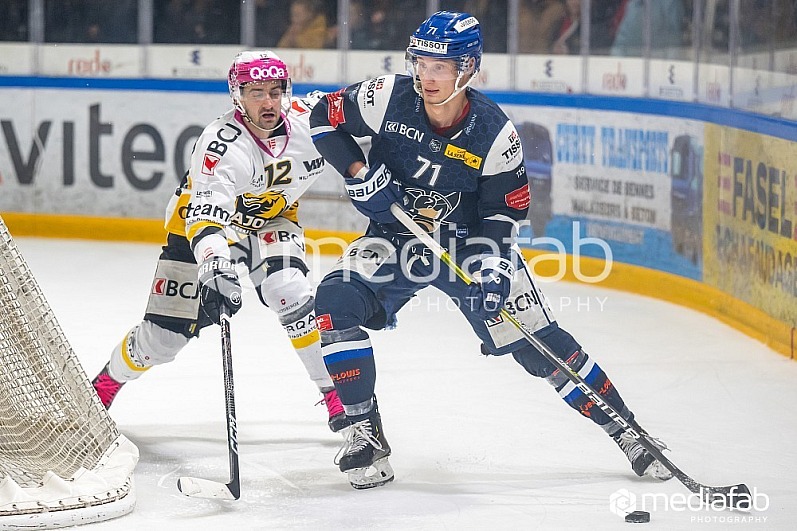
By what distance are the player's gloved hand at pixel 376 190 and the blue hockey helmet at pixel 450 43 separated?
0.86 ft

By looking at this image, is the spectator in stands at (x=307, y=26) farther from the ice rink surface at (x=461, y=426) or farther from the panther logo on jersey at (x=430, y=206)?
the panther logo on jersey at (x=430, y=206)

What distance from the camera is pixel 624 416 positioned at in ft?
11.1

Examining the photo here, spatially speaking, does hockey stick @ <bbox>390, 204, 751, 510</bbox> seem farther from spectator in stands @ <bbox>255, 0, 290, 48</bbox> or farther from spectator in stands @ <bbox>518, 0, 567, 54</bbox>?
spectator in stands @ <bbox>255, 0, 290, 48</bbox>

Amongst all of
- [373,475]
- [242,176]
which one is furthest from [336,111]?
[373,475]

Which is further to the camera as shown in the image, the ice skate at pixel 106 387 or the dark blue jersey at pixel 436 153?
the ice skate at pixel 106 387

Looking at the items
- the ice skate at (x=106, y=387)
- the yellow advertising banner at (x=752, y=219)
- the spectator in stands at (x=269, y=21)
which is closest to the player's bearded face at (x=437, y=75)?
the ice skate at (x=106, y=387)

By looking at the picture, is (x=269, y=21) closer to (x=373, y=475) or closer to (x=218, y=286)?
(x=218, y=286)

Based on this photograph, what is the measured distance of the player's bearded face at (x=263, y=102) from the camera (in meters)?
3.54

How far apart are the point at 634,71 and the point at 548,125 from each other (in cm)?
54

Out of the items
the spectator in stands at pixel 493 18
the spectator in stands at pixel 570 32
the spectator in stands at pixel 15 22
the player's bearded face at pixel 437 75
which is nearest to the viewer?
the player's bearded face at pixel 437 75

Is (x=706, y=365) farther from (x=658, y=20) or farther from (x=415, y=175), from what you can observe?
(x=658, y=20)

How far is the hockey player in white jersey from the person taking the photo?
350 cm

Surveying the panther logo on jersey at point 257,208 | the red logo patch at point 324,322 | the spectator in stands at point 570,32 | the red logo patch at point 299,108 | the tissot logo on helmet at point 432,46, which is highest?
the spectator in stands at point 570,32

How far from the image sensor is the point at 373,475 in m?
3.38
